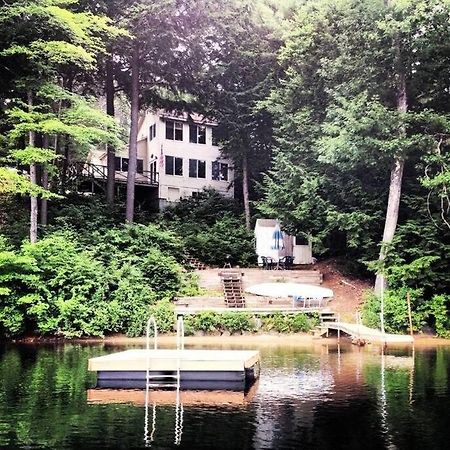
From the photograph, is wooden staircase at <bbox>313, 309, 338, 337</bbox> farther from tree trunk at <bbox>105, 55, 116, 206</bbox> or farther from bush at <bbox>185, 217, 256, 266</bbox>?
tree trunk at <bbox>105, 55, 116, 206</bbox>

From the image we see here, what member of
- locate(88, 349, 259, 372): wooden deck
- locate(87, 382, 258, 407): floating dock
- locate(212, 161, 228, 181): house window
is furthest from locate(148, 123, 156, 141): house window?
locate(87, 382, 258, 407): floating dock

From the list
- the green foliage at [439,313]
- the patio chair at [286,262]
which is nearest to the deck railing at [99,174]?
the patio chair at [286,262]

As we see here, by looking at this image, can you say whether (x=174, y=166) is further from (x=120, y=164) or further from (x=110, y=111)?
(x=110, y=111)

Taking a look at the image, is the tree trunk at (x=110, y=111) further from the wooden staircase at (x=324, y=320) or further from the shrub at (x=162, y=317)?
the wooden staircase at (x=324, y=320)

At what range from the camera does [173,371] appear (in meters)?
13.2

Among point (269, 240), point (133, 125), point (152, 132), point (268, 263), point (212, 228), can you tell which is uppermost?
point (152, 132)

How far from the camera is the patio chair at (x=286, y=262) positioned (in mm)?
31391

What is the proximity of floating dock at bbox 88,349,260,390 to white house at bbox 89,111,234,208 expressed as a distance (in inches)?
1114

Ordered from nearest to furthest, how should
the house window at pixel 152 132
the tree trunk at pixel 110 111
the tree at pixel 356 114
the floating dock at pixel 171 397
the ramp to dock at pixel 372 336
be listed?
the floating dock at pixel 171 397 < the ramp to dock at pixel 372 336 < the tree at pixel 356 114 < the tree trunk at pixel 110 111 < the house window at pixel 152 132

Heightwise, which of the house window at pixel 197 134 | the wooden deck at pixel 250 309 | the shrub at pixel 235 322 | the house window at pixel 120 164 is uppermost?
the house window at pixel 197 134

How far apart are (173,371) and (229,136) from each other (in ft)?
82.5

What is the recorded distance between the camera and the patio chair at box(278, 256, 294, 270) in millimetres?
31391

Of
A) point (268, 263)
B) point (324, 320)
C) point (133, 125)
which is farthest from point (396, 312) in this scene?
point (133, 125)

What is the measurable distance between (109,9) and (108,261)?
Answer: 13.4m
